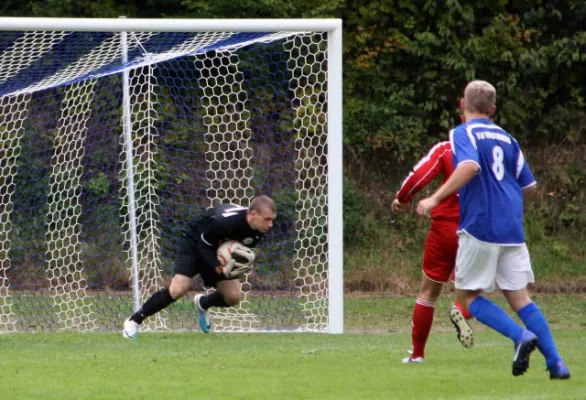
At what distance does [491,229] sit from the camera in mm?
6750

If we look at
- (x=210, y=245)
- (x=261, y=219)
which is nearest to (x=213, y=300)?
(x=210, y=245)

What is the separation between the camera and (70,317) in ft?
40.7

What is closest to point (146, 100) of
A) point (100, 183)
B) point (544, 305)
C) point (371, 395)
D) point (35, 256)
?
point (100, 183)

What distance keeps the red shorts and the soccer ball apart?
2.17 meters

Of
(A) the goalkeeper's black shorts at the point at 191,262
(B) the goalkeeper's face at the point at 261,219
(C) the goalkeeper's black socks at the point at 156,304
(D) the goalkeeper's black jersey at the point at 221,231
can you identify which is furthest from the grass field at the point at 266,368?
(B) the goalkeeper's face at the point at 261,219

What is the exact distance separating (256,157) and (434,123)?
696 cm

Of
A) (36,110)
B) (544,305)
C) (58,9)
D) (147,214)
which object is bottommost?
(544,305)

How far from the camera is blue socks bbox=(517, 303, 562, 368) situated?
265 inches

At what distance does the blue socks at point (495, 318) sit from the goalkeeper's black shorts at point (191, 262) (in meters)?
3.51

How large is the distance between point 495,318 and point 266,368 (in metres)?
1.58

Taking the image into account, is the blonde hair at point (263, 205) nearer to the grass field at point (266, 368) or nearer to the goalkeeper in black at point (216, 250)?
the goalkeeper in black at point (216, 250)

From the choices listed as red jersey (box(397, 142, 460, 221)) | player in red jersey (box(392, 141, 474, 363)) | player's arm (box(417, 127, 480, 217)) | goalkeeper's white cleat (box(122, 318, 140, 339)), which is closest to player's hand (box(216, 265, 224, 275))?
goalkeeper's white cleat (box(122, 318, 140, 339))

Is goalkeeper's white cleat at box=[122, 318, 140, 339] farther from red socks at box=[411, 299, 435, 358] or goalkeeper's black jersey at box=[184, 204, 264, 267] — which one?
red socks at box=[411, 299, 435, 358]

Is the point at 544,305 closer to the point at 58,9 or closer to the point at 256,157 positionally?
the point at 256,157
